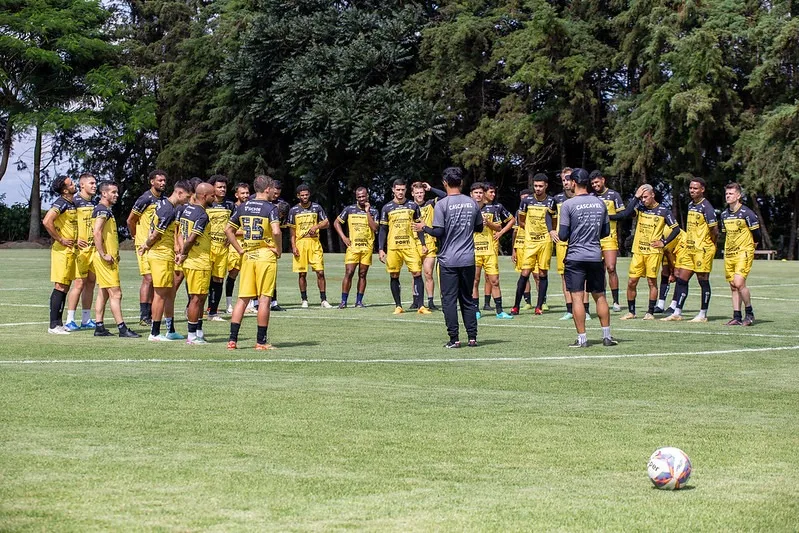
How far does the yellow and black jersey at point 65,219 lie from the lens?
1580cm

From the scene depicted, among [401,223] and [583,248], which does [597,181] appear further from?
[583,248]

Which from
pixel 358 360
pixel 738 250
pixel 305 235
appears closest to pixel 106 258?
pixel 358 360

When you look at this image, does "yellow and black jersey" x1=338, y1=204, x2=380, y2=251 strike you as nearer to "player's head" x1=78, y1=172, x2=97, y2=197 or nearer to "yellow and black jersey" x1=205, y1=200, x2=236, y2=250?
"yellow and black jersey" x1=205, y1=200, x2=236, y2=250

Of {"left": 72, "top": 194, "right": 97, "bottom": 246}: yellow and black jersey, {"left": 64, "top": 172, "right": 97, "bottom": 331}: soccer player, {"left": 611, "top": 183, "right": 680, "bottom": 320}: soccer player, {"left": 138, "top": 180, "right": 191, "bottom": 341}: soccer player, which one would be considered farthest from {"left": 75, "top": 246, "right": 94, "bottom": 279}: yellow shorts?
{"left": 611, "top": 183, "right": 680, "bottom": 320}: soccer player

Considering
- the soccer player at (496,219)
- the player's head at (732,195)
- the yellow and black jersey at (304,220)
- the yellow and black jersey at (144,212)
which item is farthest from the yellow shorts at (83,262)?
the player's head at (732,195)

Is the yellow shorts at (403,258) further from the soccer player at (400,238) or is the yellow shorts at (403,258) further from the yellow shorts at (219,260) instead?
the yellow shorts at (219,260)

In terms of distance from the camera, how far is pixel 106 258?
606 inches

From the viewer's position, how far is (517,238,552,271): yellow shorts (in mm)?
20031

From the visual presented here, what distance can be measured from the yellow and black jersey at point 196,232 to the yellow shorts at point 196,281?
0.05m

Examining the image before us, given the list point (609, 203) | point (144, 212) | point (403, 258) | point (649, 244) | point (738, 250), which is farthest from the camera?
point (403, 258)

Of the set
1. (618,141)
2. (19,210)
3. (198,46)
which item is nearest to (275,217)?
(618,141)

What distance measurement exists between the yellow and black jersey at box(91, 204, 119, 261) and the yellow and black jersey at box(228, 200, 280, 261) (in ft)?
8.68

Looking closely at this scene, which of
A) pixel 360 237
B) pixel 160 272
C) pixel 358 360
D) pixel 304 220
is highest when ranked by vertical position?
pixel 304 220

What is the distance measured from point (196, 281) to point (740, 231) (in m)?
8.51
